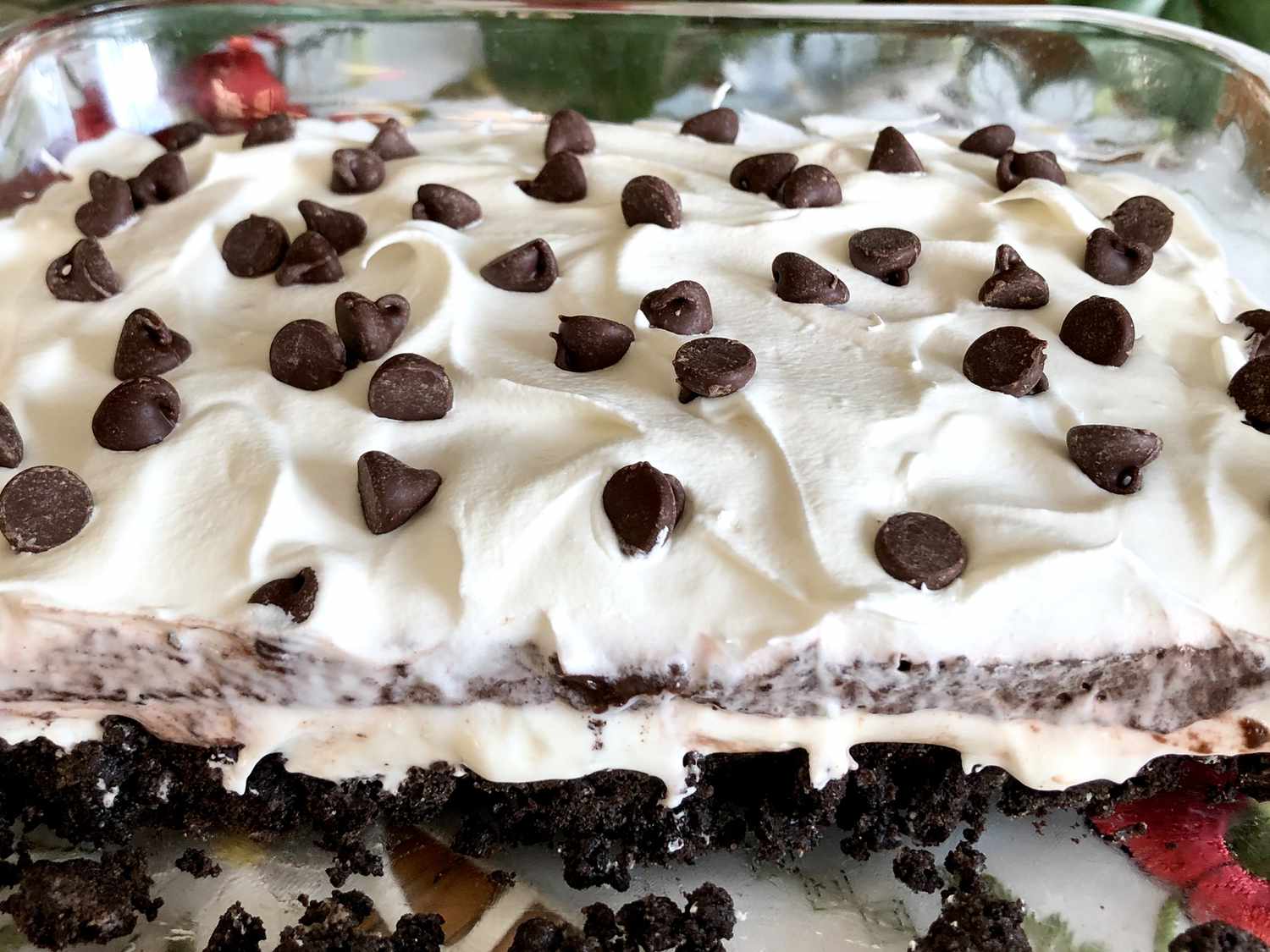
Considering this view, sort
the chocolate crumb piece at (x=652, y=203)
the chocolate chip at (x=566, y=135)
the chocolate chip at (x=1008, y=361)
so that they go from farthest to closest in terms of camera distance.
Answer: the chocolate chip at (x=566, y=135) → the chocolate crumb piece at (x=652, y=203) → the chocolate chip at (x=1008, y=361)

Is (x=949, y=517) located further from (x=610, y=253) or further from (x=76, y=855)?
(x=76, y=855)

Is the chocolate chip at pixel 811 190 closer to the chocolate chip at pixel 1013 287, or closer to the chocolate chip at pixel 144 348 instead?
the chocolate chip at pixel 1013 287

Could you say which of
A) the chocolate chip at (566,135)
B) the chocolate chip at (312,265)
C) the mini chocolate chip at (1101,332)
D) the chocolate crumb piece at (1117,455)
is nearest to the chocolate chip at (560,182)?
the chocolate chip at (566,135)

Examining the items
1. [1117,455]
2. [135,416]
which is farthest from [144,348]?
[1117,455]

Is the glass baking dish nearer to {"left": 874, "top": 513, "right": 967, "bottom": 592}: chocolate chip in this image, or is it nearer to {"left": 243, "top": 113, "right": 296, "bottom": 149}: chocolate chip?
{"left": 243, "top": 113, "right": 296, "bottom": 149}: chocolate chip

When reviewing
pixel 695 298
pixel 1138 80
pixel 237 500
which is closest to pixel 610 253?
pixel 695 298

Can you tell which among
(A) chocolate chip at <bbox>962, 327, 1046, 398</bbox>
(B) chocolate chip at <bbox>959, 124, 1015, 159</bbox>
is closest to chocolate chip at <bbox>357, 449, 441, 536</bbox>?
(A) chocolate chip at <bbox>962, 327, 1046, 398</bbox>
